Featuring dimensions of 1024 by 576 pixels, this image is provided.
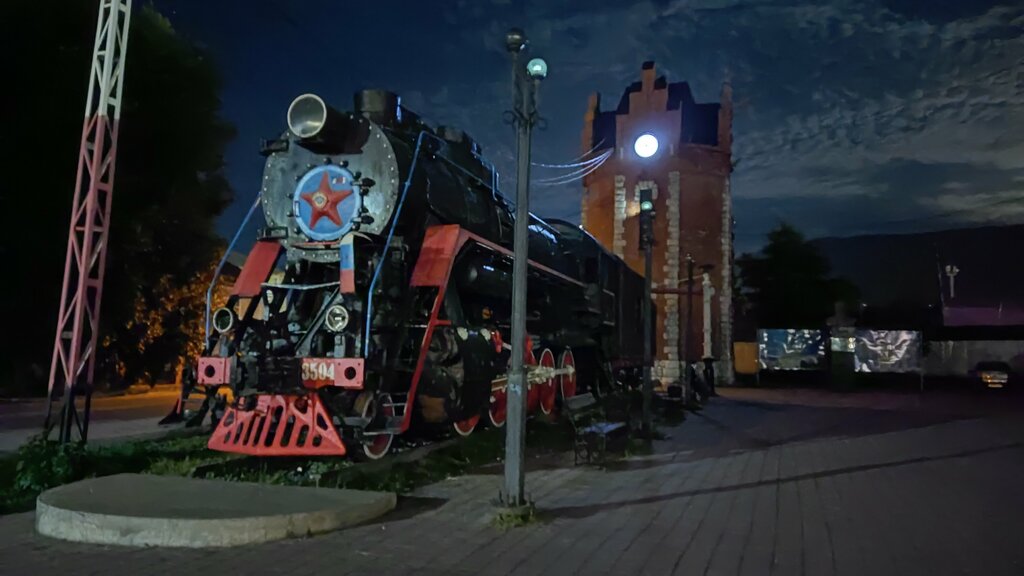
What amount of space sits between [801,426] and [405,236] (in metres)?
9.71

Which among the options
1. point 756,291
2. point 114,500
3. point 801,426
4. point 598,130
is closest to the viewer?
point 114,500

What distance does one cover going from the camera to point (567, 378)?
45.0 feet

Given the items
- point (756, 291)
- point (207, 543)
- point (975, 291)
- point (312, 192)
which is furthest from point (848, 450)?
point (975, 291)

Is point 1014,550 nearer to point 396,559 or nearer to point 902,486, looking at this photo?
point 902,486

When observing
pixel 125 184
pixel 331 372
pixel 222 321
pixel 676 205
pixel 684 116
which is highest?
pixel 684 116

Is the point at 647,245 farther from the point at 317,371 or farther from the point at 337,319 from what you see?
the point at 317,371

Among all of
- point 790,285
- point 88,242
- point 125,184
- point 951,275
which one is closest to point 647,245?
point 88,242

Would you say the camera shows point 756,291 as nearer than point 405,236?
No

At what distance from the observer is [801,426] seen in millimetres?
14938

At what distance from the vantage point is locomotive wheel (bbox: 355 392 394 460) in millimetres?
7844

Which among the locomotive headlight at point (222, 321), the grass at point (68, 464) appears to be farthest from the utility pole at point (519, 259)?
the grass at point (68, 464)

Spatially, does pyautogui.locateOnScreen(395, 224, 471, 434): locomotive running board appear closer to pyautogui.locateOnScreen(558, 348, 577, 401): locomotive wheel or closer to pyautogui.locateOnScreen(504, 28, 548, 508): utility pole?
pyautogui.locateOnScreen(504, 28, 548, 508): utility pole

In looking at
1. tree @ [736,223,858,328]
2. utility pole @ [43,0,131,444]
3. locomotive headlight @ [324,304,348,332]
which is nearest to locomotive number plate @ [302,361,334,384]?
locomotive headlight @ [324,304,348,332]

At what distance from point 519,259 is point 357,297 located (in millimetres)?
2483
